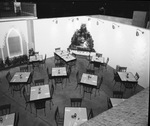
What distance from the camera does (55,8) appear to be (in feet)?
20.3

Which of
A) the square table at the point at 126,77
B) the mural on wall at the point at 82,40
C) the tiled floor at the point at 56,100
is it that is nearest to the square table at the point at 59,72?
the tiled floor at the point at 56,100

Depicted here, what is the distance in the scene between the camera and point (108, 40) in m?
11.6

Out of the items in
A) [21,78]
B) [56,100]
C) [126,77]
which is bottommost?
[56,100]

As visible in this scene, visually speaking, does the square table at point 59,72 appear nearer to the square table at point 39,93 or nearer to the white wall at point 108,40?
the square table at point 39,93

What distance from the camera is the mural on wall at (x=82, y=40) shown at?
42.7ft

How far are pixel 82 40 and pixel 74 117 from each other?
8545mm

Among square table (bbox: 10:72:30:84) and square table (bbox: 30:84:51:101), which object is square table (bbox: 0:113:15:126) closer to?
square table (bbox: 30:84:51:101)

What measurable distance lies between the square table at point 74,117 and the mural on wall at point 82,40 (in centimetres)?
787

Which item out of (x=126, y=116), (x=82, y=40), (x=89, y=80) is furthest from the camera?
(x=82, y=40)

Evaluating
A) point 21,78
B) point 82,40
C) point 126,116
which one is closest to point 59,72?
point 21,78

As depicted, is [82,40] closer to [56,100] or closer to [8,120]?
[56,100]

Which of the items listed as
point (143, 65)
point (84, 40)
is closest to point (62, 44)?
point (84, 40)

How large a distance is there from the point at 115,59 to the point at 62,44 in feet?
15.2

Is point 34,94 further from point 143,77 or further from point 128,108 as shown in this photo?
point 143,77
